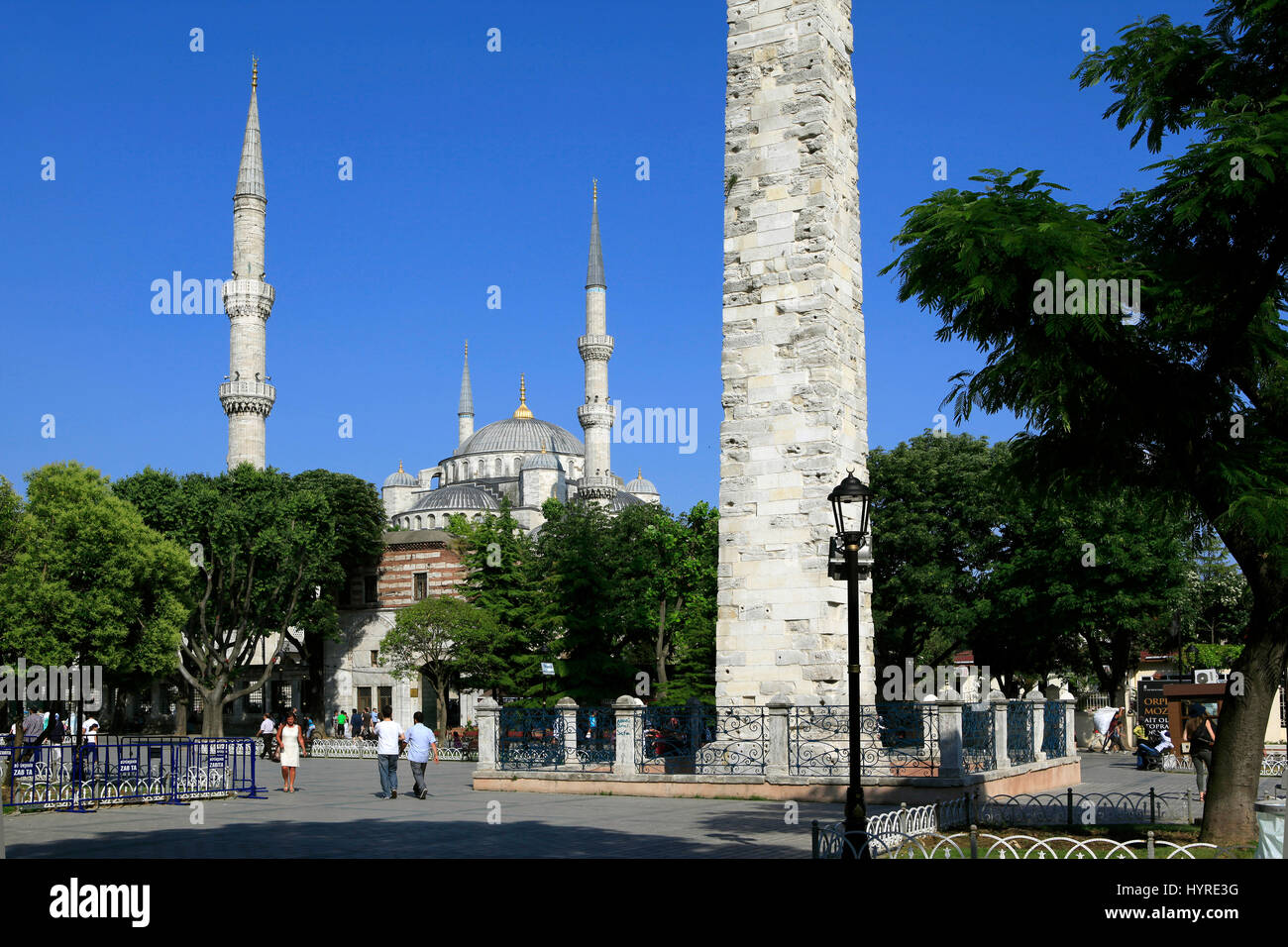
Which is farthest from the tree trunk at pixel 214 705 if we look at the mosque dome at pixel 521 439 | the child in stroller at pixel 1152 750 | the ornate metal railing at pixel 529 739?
the mosque dome at pixel 521 439

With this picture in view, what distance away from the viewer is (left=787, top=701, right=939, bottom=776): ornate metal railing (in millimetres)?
17375

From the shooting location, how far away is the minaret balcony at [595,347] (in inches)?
2677

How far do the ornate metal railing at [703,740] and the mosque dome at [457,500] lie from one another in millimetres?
55336

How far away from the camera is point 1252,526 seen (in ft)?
34.1

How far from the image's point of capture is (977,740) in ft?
60.8

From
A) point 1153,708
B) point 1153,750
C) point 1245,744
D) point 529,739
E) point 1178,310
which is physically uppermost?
point 1178,310

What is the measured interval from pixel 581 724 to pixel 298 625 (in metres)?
34.7

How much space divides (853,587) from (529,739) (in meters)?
11.1

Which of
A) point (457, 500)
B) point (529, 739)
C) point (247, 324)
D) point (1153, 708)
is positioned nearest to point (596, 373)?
point (457, 500)

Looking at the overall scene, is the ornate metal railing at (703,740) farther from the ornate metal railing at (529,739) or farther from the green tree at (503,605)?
the green tree at (503,605)

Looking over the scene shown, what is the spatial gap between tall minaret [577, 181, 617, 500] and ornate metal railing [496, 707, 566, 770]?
152ft

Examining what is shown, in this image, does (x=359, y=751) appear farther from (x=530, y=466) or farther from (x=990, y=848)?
(x=530, y=466)

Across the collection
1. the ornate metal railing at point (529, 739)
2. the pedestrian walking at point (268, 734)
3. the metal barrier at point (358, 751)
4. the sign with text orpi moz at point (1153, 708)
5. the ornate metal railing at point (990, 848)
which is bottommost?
the metal barrier at point (358, 751)
